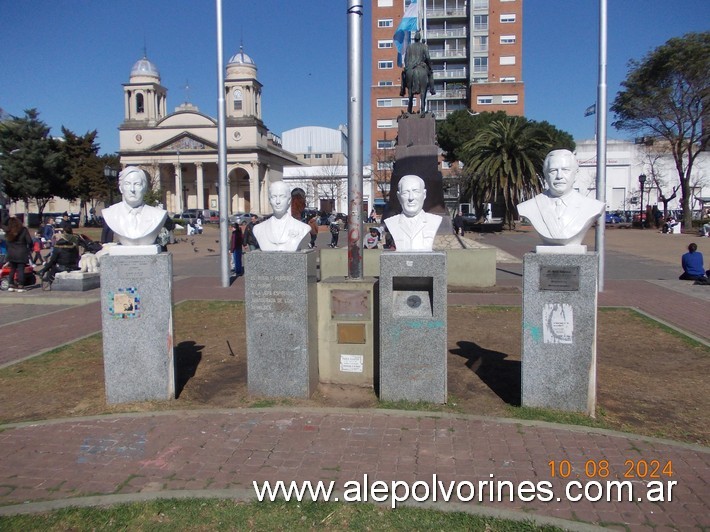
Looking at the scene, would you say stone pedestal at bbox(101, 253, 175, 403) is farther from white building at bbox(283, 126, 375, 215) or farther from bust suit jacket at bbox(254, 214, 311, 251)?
white building at bbox(283, 126, 375, 215)

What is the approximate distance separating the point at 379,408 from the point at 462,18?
2782 inches

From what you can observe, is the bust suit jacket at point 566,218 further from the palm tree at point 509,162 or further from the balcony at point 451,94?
the balcony at point 451,94

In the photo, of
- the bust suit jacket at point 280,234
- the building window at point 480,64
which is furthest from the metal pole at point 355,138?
the building window at point 480,64

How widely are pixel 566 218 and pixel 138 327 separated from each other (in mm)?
4325

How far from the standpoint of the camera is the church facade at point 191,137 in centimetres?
7288

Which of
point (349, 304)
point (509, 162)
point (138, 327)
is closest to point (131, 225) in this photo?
point (138, 327)

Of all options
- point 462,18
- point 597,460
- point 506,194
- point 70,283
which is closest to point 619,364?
point 597,460

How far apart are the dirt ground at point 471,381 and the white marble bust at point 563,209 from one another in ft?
5.46

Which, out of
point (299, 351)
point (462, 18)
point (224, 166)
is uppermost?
point (462, 18)

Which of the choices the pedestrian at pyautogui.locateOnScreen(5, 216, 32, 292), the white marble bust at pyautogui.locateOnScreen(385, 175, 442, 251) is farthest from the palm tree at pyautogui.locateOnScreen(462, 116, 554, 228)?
the white marble bust at pyautogui.locateOnScreen(385, 175, 442, 251)

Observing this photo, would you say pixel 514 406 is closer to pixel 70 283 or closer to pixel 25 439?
Answer: pixel 25 439

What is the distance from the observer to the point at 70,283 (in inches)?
547

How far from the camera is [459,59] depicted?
226ft

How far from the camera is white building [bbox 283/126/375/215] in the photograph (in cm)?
6862
